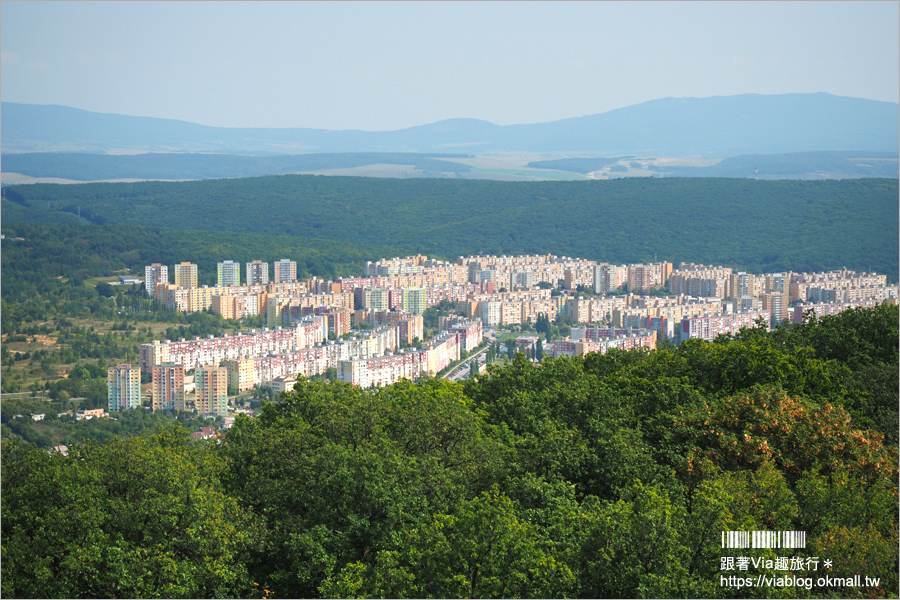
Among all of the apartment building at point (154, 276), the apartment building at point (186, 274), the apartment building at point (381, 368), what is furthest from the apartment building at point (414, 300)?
the apartment building at point (381, 368)

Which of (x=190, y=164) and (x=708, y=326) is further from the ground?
(x=190, y=164)

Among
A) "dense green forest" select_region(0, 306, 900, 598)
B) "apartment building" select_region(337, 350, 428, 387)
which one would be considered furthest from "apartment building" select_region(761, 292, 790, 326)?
"dense green forest" select_region(0, 306, 900, 598)

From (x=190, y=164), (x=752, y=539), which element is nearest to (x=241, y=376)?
(x=752, y=539)

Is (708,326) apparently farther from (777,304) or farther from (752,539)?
(752,539)

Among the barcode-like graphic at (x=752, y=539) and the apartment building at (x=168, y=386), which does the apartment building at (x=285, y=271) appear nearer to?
the apartment building at (x=168, y=386)

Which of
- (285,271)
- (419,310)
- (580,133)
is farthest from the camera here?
(580,133)

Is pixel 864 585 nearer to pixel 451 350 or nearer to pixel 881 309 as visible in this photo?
pixel 881 309

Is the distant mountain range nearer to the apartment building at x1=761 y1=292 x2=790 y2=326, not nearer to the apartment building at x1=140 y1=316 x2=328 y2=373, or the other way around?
the apartment building at x1=140 y1=316 x2=328 y2=373
